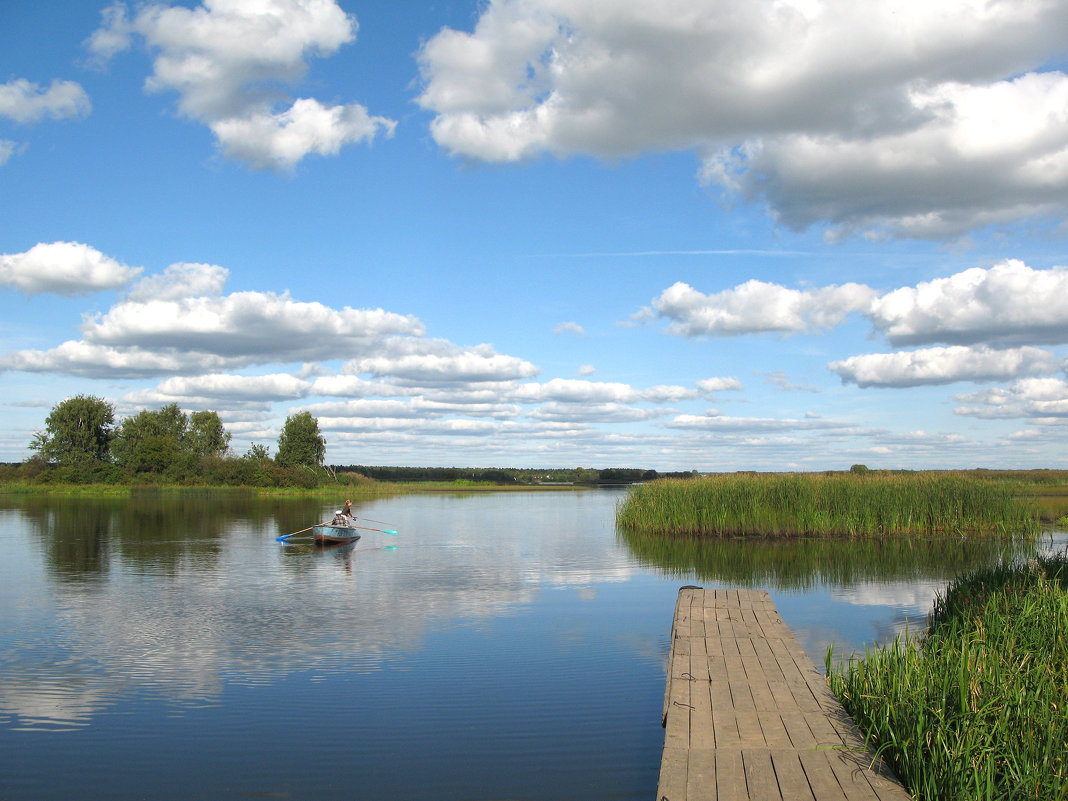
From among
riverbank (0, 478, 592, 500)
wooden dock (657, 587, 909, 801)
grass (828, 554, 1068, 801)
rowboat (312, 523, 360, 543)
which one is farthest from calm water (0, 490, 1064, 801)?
riverbank (0, 478, 592, 500)

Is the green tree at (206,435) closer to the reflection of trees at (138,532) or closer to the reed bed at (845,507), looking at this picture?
the reflection of trees at (138,532)

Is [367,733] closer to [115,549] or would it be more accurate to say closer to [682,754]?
[682,754]

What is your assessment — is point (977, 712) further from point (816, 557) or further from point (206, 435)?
point (206, 435)

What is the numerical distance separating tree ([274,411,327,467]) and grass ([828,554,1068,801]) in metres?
73.6

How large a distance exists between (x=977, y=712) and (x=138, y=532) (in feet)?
103

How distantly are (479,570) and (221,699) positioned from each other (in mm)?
11924

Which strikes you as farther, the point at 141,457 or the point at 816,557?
the point at 141,457

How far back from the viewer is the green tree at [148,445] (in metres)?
73.4

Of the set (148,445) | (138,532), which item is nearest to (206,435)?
(148,445)

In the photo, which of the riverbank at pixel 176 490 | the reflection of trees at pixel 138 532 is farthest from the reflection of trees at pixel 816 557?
the riverbank at pixel 176 490

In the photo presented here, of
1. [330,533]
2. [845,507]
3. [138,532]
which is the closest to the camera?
[845,507]

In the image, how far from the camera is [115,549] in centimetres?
2469

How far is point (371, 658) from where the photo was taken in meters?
10.9

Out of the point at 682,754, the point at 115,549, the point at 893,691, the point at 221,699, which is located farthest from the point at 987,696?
the point at 115,549
